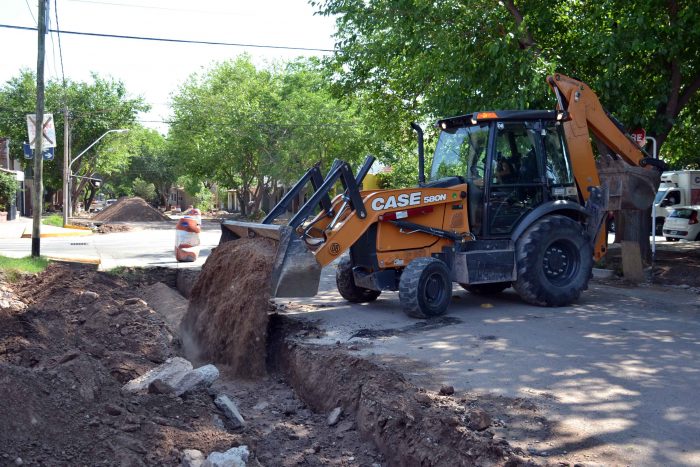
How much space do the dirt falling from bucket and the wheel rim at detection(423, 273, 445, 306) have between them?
2122 mm

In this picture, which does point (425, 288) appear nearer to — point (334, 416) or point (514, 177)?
point (514, 177)

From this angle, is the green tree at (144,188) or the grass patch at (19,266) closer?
the grass patch at (19,266)

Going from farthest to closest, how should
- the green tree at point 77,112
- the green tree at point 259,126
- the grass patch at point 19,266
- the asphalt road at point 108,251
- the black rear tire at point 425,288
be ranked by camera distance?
the green tree at point 77,112
the green tree at point 259,126
the asphalt road at point 108,251
the grass patch at point 19,266
the black rear tire at point 425,288

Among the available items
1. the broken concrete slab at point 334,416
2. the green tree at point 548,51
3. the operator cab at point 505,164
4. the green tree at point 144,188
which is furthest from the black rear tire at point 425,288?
the green tree at point 144,188

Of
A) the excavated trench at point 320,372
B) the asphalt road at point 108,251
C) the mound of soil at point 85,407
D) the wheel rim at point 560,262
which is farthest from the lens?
the asphalt road at point 108,251

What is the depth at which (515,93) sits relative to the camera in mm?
13641

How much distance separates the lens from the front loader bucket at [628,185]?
36.9 feet

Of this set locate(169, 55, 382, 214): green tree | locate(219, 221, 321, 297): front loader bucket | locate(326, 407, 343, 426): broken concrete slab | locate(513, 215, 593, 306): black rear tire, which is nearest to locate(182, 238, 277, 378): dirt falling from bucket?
locate(219, 221, 321, 297): front loader bucket

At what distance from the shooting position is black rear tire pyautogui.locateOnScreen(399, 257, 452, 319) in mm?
8773

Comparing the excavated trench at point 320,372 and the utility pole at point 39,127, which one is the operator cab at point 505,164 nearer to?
the excavated trench at point 320,372

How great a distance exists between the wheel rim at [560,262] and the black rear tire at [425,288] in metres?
1.73

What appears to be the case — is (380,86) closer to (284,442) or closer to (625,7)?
(625,7)

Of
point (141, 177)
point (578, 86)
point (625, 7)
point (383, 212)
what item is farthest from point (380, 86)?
point (141, 177)

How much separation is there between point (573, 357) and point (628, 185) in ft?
17.6
